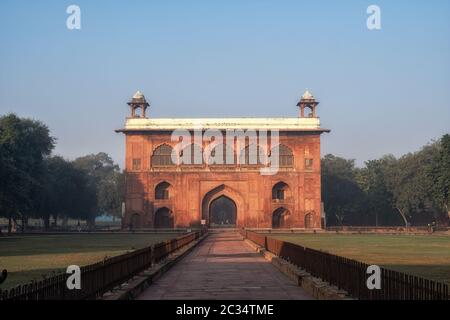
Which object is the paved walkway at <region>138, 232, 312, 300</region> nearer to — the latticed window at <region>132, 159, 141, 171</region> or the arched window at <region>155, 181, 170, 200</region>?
the arched window at <region>155, 181, 170, 200</region>

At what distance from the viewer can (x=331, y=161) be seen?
81.3 meters

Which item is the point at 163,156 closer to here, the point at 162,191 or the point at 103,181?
the point at 162,191

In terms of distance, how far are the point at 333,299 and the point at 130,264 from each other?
456 centimetres

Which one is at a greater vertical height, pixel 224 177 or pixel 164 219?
pixel 224 177

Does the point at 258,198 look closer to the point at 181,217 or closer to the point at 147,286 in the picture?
the point at 181,217

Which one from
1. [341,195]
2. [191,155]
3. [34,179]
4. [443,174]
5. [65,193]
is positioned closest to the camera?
[34,179]

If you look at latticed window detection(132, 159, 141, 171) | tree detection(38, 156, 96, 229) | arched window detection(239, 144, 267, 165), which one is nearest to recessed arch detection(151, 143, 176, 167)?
latticed window detection(132, 159, 141, 171)

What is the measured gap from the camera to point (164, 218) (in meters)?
58.7

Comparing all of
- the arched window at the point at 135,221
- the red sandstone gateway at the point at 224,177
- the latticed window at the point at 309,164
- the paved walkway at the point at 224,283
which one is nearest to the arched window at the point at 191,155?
the red sandstone gateway at the point at 224,177

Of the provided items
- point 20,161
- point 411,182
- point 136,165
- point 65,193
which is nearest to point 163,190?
point 136,165

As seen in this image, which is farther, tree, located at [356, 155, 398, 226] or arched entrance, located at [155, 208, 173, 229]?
tree, located at [356, 155, 398, 226]

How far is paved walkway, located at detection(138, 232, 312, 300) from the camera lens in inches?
452

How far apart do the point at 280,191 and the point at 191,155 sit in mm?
8673

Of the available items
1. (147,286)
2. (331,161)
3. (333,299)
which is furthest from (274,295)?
(331,161)
